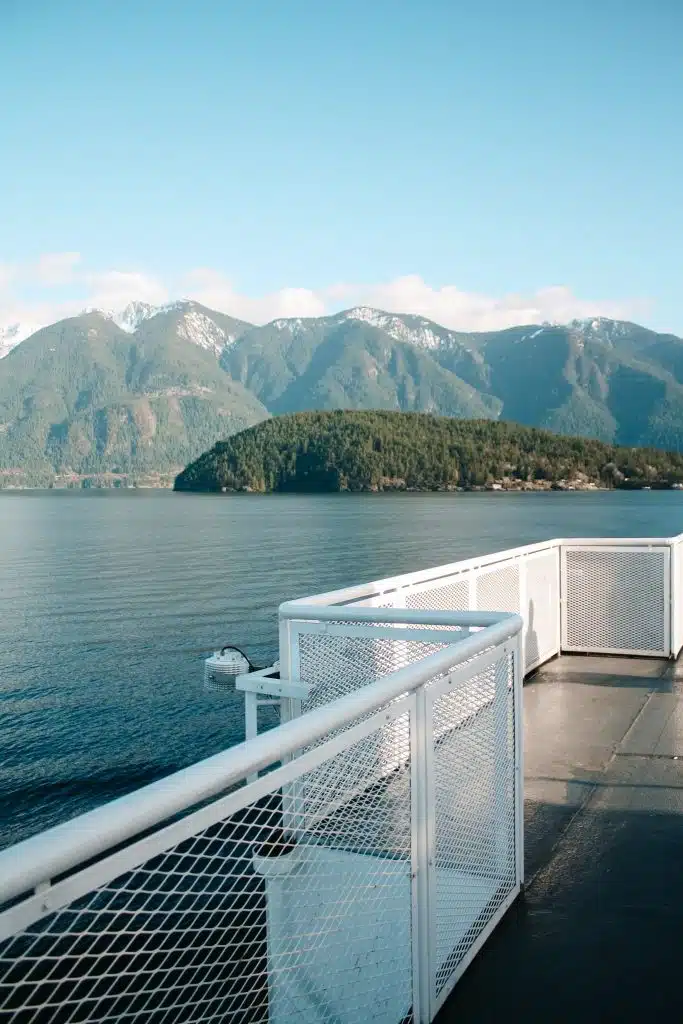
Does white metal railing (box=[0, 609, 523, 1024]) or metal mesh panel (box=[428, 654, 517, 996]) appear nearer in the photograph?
white metal railing (box=[0, 609, 523, 1024])

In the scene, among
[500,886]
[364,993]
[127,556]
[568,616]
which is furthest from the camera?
[127,556]

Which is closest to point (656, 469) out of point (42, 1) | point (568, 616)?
point (42, 1)

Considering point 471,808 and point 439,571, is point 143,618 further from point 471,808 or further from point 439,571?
point 471,808

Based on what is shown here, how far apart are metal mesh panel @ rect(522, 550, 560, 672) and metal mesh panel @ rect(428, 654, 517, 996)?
4.63 metres

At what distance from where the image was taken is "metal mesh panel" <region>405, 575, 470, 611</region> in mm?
6469

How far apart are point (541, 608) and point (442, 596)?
2420 mm

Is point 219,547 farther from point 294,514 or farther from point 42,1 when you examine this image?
point 294,514

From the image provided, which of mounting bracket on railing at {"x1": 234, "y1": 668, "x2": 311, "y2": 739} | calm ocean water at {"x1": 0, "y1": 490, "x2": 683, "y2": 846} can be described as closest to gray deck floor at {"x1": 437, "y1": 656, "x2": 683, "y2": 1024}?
mounting bracket on railing at {"x1": 234, "y1": 668, "x2": 311, "y2": 739}

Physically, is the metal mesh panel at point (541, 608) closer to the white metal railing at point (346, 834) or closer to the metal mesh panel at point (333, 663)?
the white metal railing at point (346, 834)

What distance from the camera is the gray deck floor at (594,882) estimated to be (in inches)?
121

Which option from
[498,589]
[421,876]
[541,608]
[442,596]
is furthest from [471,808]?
[541,608]

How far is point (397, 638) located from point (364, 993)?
1.42 meters

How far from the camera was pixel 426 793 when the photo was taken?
293 cm

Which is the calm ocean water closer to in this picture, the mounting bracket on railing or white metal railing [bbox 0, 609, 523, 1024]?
the mounting bracket on railing
